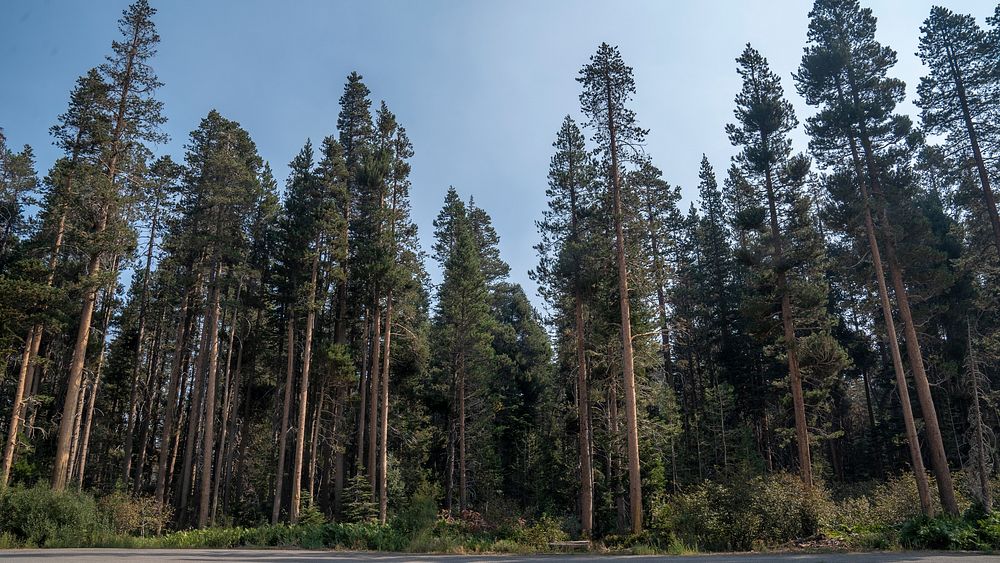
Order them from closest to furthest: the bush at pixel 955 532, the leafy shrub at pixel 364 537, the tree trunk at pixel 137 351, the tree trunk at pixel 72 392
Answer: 1. the bush at pixel 955 532
2. the leafy shrub at pixel 364 537
3. the tree trunk at pixel 72 392
4. the tree trunk at pixel 137 351

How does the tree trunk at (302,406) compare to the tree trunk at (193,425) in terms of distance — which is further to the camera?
the tree trunk at (193,425)

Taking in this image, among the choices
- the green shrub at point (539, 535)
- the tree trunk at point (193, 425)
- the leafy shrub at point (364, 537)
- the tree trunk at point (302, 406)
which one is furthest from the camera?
the tree trunk at point (193, 425)

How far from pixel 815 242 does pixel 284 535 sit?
2222cm

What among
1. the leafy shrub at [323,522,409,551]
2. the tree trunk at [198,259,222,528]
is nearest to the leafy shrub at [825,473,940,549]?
the leafy shrub at [323,522,409,551]

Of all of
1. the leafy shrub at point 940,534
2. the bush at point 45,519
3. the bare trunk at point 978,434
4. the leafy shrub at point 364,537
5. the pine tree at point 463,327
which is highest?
the pine tree at point 463,327

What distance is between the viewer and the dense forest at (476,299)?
21.2 m

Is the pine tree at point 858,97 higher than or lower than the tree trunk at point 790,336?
higher

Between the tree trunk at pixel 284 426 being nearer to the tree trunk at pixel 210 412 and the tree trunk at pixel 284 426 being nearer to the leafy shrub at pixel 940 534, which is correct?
the tree trunk at pixel 210 412

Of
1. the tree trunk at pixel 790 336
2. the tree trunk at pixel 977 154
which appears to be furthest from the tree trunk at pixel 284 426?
the tree trunk at pixel 977 154

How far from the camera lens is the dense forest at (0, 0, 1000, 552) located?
835 inches

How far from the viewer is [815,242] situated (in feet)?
72.1

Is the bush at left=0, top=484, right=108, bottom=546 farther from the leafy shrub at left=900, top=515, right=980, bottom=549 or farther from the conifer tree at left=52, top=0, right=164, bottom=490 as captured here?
the leafy shrub at left=900, top=515, right=980, bottom=549

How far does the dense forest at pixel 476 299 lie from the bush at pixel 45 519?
1948 mm

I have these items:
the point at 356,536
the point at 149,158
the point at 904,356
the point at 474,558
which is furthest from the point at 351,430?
the point at 904,356
